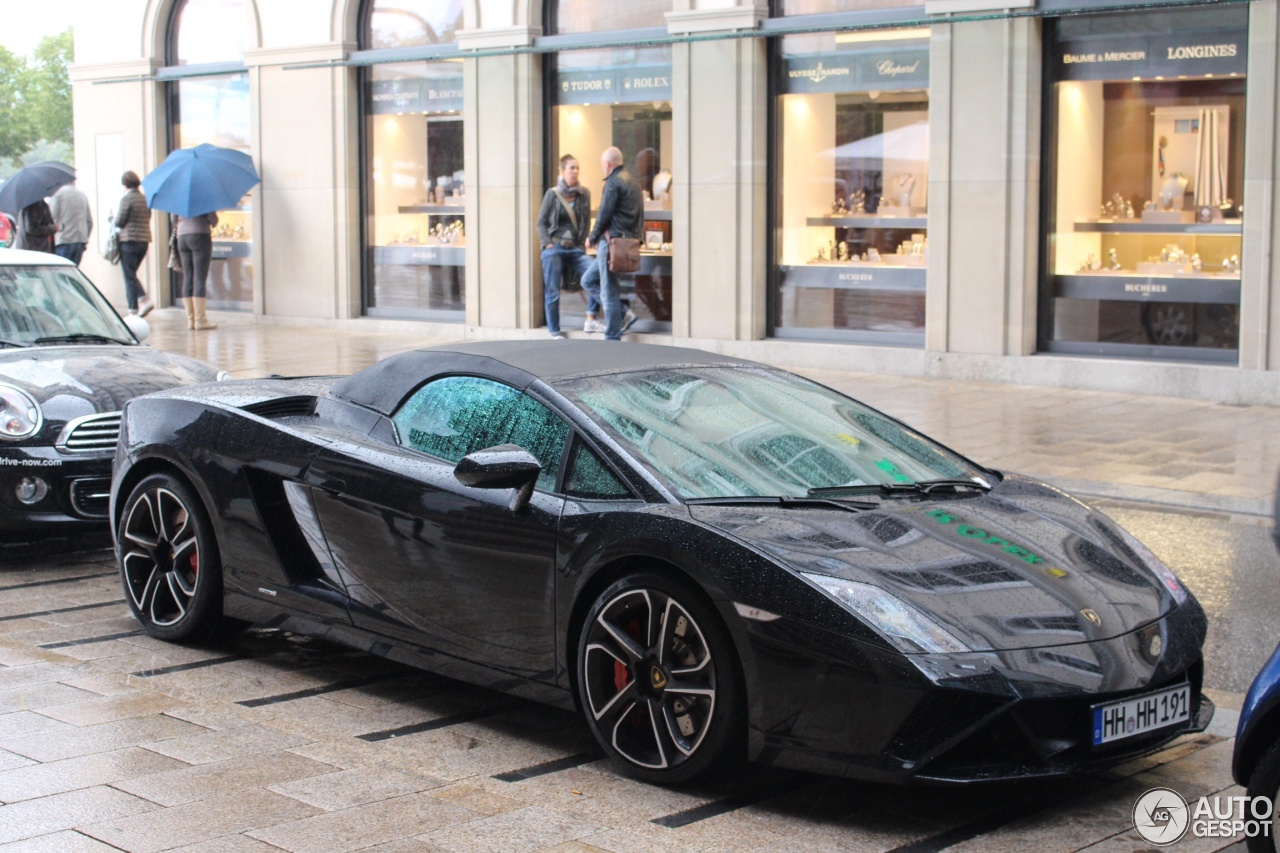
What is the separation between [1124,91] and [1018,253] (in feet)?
5.51

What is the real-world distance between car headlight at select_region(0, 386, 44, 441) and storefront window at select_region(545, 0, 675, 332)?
1005 centimetres

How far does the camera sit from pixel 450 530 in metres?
5.20

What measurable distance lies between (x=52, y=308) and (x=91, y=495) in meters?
1.89

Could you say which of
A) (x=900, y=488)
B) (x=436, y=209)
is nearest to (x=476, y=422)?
(x=900, y=488)

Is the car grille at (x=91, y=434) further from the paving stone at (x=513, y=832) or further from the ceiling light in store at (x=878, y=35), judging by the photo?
the ceiling light in store at (x=878, y=35)

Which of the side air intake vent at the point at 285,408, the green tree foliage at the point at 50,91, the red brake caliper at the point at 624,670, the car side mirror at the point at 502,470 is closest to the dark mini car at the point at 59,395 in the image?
the side air intake vent at the point at 285,408

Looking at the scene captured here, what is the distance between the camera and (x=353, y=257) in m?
20.3

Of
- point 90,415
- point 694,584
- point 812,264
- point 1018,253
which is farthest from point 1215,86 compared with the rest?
point 694,584

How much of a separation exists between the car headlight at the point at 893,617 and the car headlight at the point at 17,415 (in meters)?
4.82

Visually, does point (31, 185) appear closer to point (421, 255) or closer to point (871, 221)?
point (421, 255)

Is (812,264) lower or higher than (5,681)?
higher

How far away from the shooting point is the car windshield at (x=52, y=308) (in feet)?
29.4

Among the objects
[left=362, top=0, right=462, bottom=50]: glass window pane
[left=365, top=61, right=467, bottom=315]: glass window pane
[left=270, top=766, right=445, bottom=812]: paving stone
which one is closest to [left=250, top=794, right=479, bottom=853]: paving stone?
[left=270, top=766, right=445, bottom=812]: paving stone

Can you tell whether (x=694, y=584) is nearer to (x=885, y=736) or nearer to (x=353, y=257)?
(x=885, y=736)
